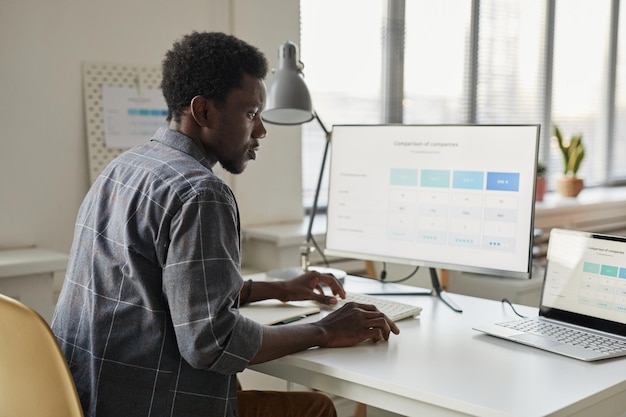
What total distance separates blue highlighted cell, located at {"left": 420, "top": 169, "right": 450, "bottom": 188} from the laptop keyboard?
0.41 metres

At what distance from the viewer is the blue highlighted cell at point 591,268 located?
1.62 m

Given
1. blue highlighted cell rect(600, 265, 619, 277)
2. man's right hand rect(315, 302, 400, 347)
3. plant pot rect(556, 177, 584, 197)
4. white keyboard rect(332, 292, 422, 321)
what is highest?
blue highlighted cell rect(600, 265, 619, 277)

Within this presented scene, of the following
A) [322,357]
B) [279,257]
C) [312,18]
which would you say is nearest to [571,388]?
[322,357]

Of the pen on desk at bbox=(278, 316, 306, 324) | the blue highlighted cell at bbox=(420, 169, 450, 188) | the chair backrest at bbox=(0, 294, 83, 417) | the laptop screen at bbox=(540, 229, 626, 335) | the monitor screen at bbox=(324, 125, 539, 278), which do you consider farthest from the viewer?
the blue highlighted cell at bbox=(420, 169, 450, 188)

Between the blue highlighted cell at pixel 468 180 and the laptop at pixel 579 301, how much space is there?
0.79ft

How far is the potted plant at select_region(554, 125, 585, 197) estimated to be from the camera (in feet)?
14.0

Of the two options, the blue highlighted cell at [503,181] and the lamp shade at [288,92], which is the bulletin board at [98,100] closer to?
the lamp shade at [288,92]

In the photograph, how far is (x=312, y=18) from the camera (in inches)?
132

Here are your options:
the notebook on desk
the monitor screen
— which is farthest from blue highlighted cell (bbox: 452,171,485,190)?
the notebook on desk

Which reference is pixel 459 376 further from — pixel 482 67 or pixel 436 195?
pixel 482 67

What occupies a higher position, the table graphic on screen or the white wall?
the white wall

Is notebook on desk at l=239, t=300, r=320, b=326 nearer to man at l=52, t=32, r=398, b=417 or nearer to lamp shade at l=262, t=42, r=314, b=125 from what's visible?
man at l=52, t=32, r=398, b=417

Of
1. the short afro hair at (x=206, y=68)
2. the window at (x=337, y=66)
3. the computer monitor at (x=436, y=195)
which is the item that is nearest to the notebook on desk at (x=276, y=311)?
the computer monitor at (x=436, y=195)

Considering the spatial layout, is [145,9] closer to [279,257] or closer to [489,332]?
[279,257]
